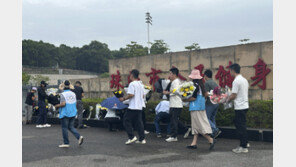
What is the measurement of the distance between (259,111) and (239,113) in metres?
2.03

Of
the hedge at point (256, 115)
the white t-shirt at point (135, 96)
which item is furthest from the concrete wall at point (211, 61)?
the white t-shirt at point (135, 96)

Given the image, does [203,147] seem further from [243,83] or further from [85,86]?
[85,86]

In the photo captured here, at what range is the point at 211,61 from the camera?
11.6 meters

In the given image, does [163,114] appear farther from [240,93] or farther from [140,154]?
[240,93]

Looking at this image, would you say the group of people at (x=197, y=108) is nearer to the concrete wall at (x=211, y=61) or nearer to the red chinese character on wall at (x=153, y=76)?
the concrete wall at (x=211, y=61)

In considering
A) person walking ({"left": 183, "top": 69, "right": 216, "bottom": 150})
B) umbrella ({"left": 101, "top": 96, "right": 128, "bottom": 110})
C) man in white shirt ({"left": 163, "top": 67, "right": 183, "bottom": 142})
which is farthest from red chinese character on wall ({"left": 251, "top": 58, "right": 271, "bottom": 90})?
umbrella ({"left": 101, "top": 96, "right": 128, "bottom": 110})

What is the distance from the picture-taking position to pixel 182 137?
9.10 meters

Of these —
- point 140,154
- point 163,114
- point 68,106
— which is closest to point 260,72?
point 163,114

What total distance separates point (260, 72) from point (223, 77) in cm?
128

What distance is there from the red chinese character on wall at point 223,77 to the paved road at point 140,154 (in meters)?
2.98

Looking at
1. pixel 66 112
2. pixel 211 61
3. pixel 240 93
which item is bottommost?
pixel 66 112

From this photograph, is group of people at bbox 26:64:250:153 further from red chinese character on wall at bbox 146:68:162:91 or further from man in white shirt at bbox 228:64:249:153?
red chinese character on wall at bbox 146:68:162:91

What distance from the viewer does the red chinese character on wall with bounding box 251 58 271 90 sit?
10.2 metres

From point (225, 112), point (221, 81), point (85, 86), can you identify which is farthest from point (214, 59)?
point (85, 86)
